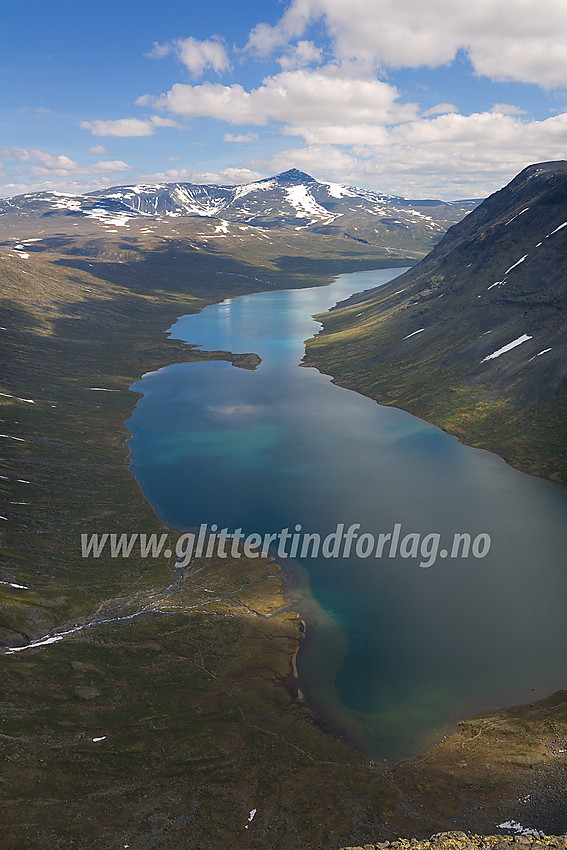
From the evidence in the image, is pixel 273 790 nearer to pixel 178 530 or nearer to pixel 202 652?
pixel 202 652

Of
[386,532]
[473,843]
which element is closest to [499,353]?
[386,532]

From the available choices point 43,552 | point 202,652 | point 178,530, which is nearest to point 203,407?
point 178,530

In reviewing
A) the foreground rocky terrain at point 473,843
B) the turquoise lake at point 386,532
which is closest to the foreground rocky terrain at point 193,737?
the foreground rocky terrain at point 473,843

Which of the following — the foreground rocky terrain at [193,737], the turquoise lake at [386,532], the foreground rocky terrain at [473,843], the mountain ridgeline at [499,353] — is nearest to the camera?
the foreground rocky terrain at [473,843]

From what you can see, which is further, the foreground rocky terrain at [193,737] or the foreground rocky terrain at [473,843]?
the foreground rocky terrain at [193,737]

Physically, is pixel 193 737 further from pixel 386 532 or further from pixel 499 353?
pixel 499 353

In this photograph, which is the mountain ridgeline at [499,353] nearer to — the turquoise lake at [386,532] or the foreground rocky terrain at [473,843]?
the turquoise lake at [386,532]
